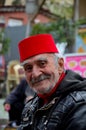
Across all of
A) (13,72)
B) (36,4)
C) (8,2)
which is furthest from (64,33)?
(8,2)

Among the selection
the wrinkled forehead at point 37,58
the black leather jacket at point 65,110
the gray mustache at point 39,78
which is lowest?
the black leather jacket at point 65,110

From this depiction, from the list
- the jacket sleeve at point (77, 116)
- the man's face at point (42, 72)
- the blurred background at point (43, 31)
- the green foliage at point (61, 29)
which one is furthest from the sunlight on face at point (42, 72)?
the green foliage at point (61, 29)

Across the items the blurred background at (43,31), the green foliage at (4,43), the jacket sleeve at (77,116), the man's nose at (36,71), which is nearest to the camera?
the jacket sleeve at (77,116)

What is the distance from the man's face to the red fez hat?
1.3 inches

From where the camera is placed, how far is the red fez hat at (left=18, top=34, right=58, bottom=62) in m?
2.80

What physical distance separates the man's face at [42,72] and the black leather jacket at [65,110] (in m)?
0.07

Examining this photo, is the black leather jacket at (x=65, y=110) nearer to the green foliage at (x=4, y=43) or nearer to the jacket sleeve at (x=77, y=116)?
the jacket sleeve at (x=77, y=116)

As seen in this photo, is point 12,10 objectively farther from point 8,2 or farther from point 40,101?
point 40,101

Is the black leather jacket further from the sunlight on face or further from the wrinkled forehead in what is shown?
the wrinkled forehead

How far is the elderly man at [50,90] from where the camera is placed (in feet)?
8.32

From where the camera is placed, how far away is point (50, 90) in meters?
2.76

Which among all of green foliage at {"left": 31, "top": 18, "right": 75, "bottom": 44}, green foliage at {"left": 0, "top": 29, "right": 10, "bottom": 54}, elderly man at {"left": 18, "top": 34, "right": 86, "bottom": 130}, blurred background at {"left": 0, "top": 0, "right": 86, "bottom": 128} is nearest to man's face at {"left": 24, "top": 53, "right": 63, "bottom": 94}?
elderly man at {"left": 18, "top": 34, "right": 86, "bottom": 130}

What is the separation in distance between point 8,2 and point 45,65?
33.8 meters

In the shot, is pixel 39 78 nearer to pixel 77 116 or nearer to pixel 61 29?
pixel 77 116
